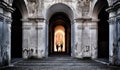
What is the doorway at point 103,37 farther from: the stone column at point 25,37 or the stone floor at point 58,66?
the stone column at point 25,37

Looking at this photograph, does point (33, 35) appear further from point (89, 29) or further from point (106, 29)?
point (106, 29)

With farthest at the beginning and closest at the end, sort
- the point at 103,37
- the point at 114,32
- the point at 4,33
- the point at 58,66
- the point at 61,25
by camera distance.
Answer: the point at 61,25
the point at 103,37
the point at 114,32
the point at 58,66
the point at 4,33

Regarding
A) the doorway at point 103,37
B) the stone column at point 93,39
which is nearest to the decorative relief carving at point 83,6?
the stone column at point 93,39

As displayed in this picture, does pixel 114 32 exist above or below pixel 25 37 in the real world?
above

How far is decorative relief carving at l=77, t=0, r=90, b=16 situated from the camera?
20.0 m

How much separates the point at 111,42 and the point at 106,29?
26.7 ft

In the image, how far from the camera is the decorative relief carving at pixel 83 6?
2003 centimetres

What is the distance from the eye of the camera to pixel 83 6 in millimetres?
20125

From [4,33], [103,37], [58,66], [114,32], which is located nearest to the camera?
[4,33]

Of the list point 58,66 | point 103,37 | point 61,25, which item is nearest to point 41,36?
point 103,37

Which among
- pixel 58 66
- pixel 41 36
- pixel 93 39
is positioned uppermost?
pixel 41 36

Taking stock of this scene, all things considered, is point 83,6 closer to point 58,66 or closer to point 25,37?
point 25,37

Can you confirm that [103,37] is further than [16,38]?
Yes

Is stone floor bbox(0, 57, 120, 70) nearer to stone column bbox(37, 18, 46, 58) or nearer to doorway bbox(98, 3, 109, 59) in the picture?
stone column bbox(37, 18, 46, 58)
